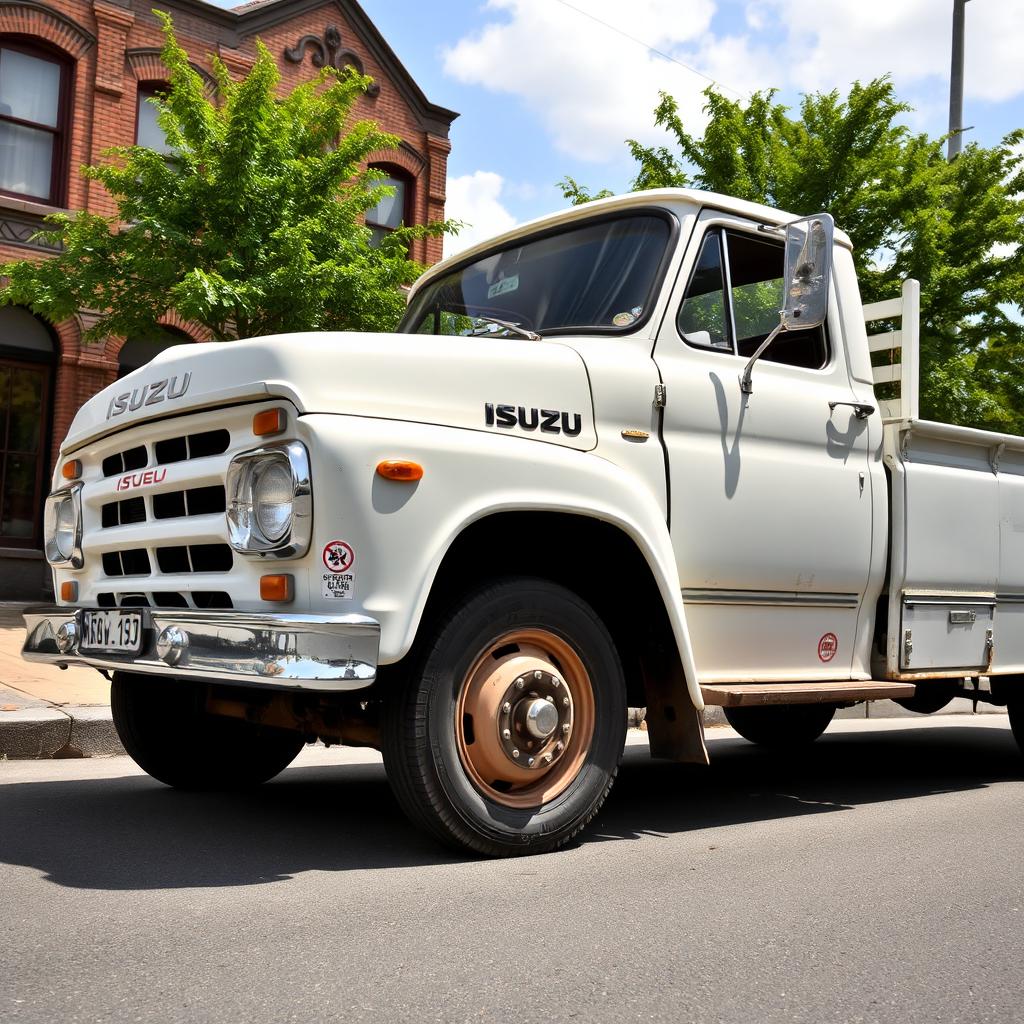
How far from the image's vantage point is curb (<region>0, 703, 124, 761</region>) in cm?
617

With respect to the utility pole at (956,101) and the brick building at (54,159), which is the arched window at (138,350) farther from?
the utility pole at (956,101)

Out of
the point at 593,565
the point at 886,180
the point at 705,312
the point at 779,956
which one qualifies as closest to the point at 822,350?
the point at 705,312

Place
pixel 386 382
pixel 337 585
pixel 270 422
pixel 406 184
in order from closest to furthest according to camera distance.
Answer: pixel 337 585, pixel 270 422, pixel 386 382, pixel 406 184

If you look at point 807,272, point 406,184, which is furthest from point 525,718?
point 406,184

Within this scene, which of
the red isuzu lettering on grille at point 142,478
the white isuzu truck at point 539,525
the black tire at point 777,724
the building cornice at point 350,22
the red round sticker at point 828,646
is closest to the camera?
the white isuzu truck at point 539,525

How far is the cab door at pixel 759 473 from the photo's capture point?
15.1ft

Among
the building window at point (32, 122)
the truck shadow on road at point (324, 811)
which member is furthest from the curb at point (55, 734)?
the building window at point (32, 122)

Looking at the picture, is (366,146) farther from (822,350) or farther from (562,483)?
(562,483)

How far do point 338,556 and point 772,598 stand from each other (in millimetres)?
2029

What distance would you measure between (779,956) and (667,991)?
45 centimetres

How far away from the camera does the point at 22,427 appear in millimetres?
15727

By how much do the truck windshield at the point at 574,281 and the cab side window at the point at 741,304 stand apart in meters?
0.21

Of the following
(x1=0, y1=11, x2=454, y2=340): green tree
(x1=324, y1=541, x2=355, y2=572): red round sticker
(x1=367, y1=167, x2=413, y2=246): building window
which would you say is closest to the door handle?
(x1=324, y1=541, x2=355, y2=572): red round sticker

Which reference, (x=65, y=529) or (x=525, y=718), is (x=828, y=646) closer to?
(x=525, y=718)
